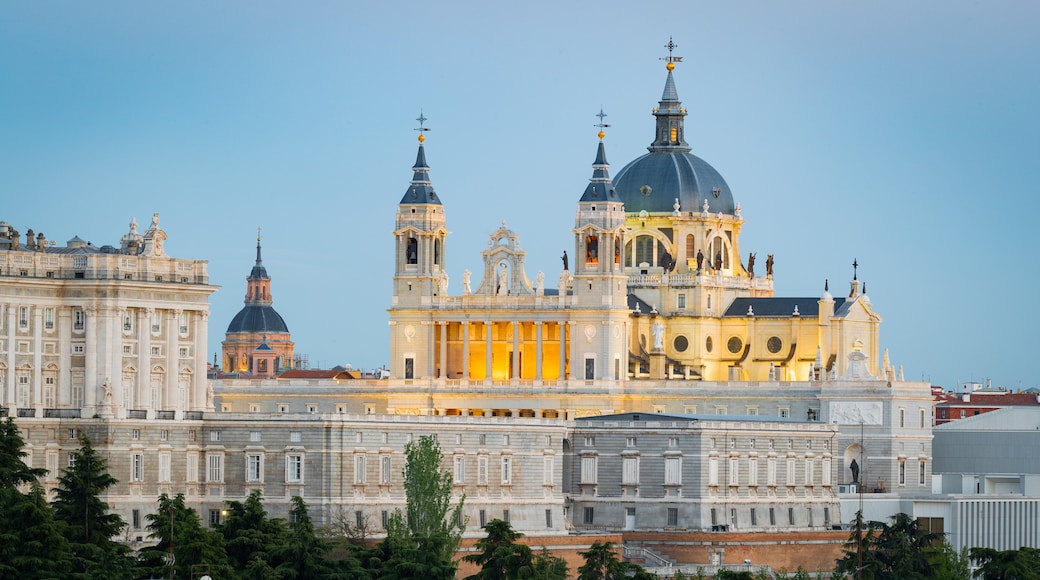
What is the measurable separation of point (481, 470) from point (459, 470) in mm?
1462

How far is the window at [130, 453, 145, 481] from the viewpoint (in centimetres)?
16012

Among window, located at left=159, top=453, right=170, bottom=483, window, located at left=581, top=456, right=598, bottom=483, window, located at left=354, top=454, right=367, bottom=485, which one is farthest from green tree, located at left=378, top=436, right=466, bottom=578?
window, located at left=581, top=456, right=598, bottom=483

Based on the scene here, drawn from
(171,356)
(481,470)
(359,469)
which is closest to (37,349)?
(171,356)

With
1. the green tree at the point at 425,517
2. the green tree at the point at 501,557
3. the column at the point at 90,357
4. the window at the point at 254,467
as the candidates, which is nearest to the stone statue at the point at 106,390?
the column at the point at 90,357

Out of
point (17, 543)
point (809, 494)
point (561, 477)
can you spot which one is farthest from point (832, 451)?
point (17, 543)

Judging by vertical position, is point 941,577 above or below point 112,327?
below

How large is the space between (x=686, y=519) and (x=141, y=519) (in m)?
30.3

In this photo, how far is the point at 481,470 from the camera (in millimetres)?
170500

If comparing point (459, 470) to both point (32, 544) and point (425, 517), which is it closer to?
point (425, 517)

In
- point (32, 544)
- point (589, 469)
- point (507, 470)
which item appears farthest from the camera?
point (589, 469)

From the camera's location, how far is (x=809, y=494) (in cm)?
18338

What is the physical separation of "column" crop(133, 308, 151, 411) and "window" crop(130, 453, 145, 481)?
10.3 ft

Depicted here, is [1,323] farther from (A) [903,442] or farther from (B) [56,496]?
(A) [903,442]

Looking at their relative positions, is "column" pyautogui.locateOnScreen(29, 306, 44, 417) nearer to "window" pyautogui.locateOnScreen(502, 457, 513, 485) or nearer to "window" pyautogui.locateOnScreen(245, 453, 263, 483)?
"window" pyautogui.locateOnScreen(245, 453, 263, 483)
